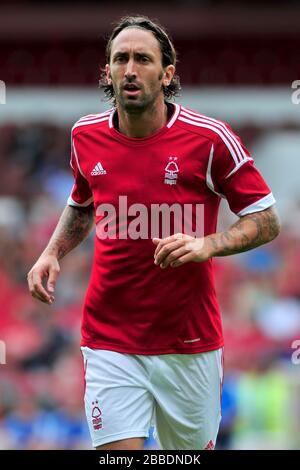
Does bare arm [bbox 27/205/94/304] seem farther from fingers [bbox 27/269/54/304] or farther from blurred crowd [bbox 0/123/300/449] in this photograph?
blurred crowd [bbox 0/123/300/449]

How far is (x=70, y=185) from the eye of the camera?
12141 mm

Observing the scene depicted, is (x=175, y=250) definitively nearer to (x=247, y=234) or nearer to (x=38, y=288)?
(x=247, y=234)

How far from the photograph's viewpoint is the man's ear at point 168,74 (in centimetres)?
457

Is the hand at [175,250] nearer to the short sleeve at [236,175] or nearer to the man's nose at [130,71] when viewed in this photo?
the short sleeve at [236,175]

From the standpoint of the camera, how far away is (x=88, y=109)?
14047mm

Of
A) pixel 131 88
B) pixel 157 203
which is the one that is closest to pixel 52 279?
pixel 157 203

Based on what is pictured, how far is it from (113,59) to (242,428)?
364cm

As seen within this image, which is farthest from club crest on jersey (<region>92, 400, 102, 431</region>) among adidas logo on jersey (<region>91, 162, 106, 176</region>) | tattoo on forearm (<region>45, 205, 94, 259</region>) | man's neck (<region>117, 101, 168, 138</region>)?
man's neck (<region>117, 101, 168, 138</region>)

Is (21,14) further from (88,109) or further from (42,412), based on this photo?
(42,412)

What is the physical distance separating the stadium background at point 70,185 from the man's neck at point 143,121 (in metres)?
3.18

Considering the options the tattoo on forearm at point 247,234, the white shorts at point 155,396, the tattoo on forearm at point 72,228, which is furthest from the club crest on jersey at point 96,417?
the tattoo on forearm at point 247,234

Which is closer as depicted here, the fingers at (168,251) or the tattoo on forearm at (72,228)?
the fingers at (168,251)

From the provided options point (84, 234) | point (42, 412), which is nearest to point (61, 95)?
point (42, 412)

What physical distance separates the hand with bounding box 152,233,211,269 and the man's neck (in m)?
0.61
